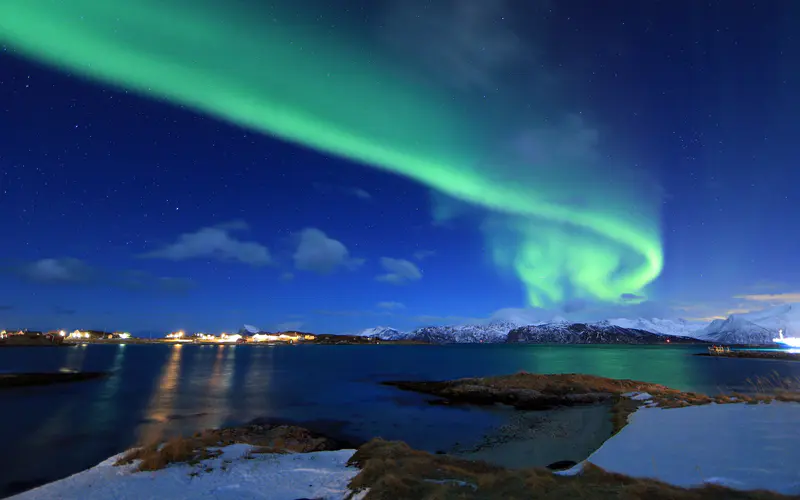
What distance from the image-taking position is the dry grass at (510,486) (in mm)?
11266

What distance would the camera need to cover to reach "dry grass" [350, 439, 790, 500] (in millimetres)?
11266

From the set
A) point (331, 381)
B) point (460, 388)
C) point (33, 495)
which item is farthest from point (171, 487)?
point (331, 381)

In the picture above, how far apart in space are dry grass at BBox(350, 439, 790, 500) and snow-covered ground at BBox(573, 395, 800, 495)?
55.0 inches

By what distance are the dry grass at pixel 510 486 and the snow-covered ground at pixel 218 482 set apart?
5.61 feet

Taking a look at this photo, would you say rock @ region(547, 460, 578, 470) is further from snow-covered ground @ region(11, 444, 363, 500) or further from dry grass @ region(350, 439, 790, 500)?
snow-covered ground @ region(11, 444, 363, 500)

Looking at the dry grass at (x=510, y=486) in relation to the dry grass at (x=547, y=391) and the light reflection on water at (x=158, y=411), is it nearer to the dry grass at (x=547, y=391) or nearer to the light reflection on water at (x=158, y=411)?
the light reflection on water at (x=158, y=411)

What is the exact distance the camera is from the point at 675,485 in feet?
41.4

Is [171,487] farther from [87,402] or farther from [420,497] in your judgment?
[87,402]

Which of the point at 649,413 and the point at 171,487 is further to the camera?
the point at 649,413

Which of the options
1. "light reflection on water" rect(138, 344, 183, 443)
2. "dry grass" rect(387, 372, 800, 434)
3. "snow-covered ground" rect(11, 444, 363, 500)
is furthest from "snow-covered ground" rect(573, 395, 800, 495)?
"light reflection on water" rect(138, 344, 183, 443)

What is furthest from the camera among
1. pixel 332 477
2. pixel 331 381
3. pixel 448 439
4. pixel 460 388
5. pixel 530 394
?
pixel 331 381

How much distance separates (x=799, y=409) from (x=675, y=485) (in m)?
13.2

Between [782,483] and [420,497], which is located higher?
[782,483]

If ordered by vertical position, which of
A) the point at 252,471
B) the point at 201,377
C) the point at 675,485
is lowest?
the point at 201,377
